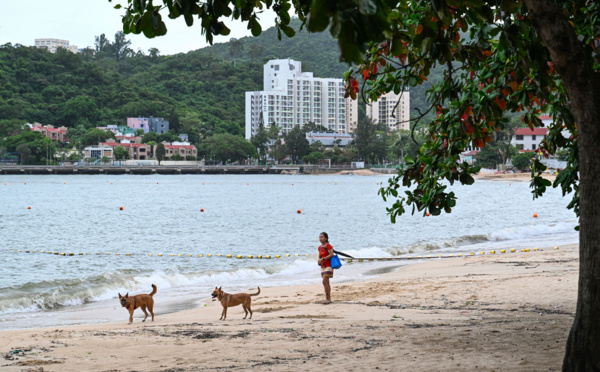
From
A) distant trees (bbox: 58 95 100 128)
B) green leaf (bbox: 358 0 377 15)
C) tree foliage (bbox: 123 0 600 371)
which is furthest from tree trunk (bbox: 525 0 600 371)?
distant trees (bbox: 58 95 100 128)

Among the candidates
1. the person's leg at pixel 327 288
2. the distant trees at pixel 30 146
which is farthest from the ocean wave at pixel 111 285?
the distant trees at pixel 30 146

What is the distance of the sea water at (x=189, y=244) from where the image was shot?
16.7 meters

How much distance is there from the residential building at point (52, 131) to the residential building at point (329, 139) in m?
60.3

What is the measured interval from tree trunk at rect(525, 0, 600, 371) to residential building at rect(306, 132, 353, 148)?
17855cm

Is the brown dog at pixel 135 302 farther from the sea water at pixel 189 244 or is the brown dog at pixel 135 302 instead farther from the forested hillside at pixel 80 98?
the forested hillside at pixel 80 98

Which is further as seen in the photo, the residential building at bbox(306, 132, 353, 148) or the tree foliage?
the residential building at bbox(306, 132, 353, 148)

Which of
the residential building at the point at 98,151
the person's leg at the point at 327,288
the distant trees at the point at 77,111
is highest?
the distant trees at the point at 77,111

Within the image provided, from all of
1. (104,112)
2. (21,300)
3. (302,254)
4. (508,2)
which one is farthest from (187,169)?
(508,2)

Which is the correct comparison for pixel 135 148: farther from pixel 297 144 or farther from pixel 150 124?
pixel 297 144

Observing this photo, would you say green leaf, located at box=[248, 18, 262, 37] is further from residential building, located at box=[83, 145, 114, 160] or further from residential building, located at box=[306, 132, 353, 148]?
residential building, located at box=[306, 132, 353, 148]

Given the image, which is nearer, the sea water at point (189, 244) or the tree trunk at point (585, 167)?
the tree trunk at point (585, 167)

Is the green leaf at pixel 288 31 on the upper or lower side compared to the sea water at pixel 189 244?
upper

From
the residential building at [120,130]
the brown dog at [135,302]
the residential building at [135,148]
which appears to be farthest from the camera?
the residential building at [120,130]

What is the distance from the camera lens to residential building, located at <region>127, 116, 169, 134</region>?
590ft
